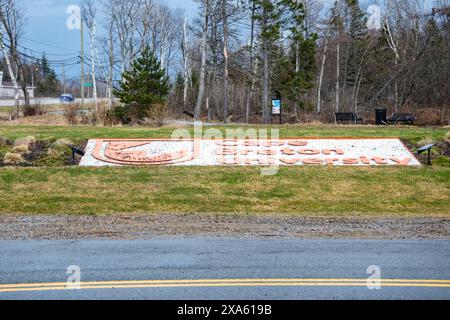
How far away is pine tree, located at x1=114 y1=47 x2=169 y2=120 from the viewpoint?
31.6m

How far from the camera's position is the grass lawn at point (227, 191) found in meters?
12.5

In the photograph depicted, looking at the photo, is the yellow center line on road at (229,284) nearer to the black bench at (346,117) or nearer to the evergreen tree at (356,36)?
the black bench at (346,117)

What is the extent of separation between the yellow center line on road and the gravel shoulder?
8.99 feet

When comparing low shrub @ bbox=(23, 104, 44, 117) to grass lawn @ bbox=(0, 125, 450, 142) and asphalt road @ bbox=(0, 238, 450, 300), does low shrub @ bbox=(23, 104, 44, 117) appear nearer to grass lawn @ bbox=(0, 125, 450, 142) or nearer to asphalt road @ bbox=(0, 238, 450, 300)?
Answer: grass lawn @ bbox=(0, 125, 450, 142)

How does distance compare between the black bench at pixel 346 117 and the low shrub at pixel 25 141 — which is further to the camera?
the black bench at pixel 346 117

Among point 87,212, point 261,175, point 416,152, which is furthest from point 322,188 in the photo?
point 87,212

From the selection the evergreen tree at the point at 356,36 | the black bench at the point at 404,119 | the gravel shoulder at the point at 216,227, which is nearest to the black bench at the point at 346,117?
the black bench at the point at 404,119

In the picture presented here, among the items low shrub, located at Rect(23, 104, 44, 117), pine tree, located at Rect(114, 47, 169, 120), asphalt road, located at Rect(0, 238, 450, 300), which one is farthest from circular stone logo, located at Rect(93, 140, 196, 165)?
low shrub, located at Rect(23, 104, 44, 117)

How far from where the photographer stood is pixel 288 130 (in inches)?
860

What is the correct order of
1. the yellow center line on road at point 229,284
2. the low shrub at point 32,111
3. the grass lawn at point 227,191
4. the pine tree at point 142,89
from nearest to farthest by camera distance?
the yellow center line on road at point 229,284
the grass lawn at point 227,191
the pine tree at point 142,89
the low shrub at point 32,111

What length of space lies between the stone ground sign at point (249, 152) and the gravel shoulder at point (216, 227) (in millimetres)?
5145

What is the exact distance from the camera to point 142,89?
106ft

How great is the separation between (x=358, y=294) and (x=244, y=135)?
14.9m
